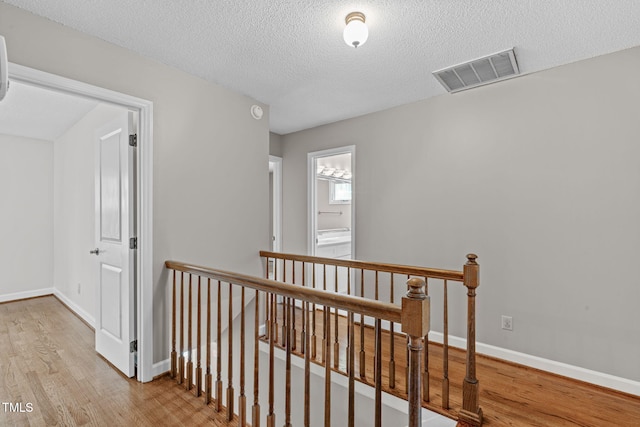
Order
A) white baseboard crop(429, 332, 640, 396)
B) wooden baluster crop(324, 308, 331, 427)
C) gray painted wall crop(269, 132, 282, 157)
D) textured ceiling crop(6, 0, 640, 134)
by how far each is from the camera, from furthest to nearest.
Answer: gray painted wall crop(269, 132, 282, 157) < white baseboard crop(429, 332, 640, 396) < textured ceiling crop(6, 0, 640, 134) < wooden baluster crop(324, 308, 331, 427)

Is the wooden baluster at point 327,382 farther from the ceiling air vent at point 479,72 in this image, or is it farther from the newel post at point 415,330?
the ceiling air vent at point 479,72

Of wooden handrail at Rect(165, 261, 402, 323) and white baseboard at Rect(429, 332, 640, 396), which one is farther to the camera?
white baseboard at Rect(429, 332, 640, 396)

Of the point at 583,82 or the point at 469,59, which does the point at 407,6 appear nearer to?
the point at 469,59

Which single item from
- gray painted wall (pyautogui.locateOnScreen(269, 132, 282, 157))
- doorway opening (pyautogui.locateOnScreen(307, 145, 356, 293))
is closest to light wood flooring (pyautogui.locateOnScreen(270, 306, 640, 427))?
doorway opening (pyautogui.locateOnScreen(307, 145, 356, 293))

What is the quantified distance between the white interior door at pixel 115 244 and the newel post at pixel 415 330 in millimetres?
2079

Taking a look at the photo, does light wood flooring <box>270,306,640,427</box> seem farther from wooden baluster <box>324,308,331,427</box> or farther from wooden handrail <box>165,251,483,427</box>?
wooden baluster <box>324,308,331,427</box>

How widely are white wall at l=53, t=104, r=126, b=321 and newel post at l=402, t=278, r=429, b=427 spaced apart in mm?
3142

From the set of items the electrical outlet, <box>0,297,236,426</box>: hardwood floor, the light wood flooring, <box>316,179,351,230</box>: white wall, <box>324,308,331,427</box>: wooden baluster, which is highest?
<box>316,179,351,230</box>: white wall

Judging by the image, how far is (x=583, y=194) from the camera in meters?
2.41

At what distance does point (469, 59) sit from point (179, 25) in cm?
202

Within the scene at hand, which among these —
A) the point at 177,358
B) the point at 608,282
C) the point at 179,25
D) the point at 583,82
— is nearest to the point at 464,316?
the point at 608,282

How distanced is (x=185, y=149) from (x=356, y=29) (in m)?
1.59

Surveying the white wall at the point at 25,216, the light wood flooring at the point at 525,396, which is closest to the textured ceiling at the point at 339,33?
the light wood flooring at the point at 525,396

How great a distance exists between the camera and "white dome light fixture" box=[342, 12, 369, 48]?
187 cm
